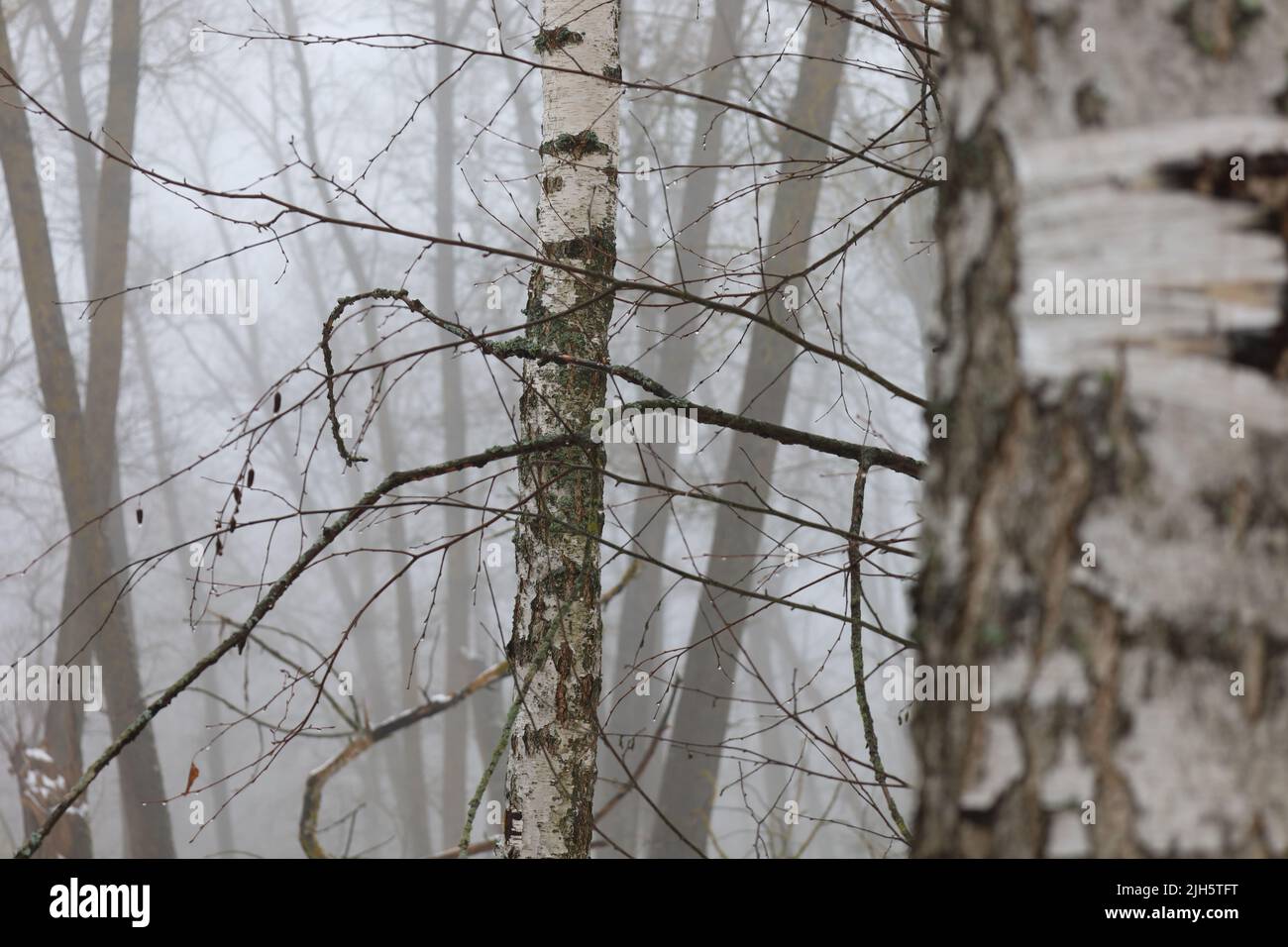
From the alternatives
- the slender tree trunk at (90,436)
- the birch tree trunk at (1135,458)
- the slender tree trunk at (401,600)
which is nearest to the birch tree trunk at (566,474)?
the birch tree trunk at (1135,458)

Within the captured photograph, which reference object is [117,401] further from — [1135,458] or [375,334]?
[1135,458]

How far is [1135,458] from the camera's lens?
70cm

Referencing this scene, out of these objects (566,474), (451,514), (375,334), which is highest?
(375,334)

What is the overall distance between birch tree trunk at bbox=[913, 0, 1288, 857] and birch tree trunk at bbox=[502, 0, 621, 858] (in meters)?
1.29

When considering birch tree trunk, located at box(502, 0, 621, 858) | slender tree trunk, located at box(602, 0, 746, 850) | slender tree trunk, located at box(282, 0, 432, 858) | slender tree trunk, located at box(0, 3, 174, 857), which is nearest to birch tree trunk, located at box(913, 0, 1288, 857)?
birch tree trunk, located at box(502, 0, 621, 858)

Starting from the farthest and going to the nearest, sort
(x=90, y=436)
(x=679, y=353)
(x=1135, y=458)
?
(x=679, y=353) < (x=90, y=436) < (x=1135, y=458)

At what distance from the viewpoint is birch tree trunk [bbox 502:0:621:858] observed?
2139 mm

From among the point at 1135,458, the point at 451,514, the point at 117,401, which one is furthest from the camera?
the point at 451,514

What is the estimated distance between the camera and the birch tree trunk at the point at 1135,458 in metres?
0.69

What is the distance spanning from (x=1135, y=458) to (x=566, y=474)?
1.40m

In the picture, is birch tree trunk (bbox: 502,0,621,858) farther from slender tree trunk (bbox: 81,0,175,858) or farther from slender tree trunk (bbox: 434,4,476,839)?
slender tree trunk (bbox: 434,4,476,839)

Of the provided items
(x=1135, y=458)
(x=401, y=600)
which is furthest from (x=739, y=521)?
(x=401, y=600)

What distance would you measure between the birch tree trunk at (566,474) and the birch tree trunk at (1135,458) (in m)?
1.29
